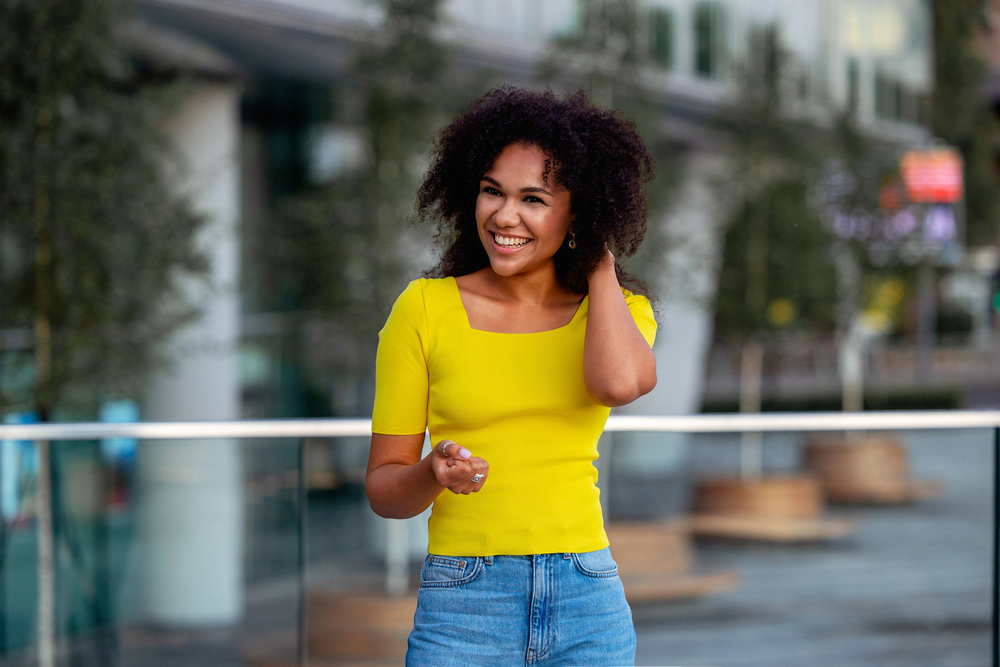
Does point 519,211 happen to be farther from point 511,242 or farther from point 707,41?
point 707,41

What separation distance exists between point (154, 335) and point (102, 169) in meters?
1.07

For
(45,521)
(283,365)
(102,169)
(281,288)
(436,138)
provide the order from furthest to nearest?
(283,365) → (281,288) → (102,169) → (45,521) → (436,138)

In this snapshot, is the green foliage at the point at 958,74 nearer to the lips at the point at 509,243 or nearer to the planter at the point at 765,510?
the planter at the point at 765,510

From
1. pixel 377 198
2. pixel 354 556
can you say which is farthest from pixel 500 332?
pixel 377 198

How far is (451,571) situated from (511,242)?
1.80ft

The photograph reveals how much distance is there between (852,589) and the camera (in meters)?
6.00

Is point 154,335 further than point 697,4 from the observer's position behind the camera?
No

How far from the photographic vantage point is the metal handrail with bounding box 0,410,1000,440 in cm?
391

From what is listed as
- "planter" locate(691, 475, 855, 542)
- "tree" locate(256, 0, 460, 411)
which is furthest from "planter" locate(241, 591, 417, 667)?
"tree" locate(256, 0, 460, 411)

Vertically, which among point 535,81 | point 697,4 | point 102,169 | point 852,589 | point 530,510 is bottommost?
point 852,589

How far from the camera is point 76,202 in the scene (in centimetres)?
640

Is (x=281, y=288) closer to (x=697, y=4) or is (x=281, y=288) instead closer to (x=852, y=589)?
(x=852, y=589)

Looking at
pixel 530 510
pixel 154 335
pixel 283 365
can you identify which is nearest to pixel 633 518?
pixel 154 335

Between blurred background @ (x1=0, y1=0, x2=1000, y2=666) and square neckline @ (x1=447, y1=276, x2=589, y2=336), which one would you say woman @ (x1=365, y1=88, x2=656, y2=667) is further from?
blurred background @ (x1=0, y1=0, x2=1000, y2=666)
